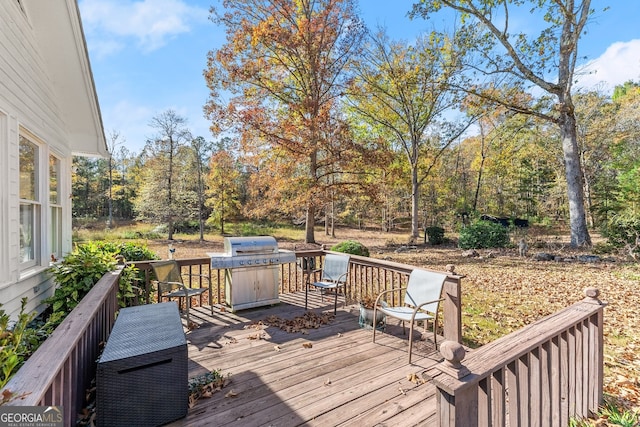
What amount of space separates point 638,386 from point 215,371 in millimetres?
4014

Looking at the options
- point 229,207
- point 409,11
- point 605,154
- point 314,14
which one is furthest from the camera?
point 229,207

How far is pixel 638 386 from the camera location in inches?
109

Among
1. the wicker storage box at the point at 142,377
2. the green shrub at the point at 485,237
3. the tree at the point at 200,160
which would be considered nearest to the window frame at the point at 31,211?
the wicker storage box at the point at 142,377

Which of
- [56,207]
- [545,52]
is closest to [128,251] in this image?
[56,207]

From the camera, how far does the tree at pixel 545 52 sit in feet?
34.2

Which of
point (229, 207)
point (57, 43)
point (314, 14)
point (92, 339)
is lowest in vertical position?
point (92, 339)

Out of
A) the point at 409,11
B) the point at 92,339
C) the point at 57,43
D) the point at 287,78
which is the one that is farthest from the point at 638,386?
the point at 287,78

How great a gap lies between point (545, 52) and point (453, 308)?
1219cm

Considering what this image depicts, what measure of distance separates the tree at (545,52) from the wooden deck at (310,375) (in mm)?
10738

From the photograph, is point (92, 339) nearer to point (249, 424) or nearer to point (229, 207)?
point (249, 424)

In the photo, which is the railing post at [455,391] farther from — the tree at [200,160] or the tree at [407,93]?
the tree at [200,160]

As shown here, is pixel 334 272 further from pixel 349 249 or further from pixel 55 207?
pixel 55 207

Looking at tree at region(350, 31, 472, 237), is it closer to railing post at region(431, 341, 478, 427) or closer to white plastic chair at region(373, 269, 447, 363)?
white plastic chair at region(373, 269, 447, 363)

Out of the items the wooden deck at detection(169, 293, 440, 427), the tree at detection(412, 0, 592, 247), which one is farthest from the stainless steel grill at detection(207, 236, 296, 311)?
the tree at detection(412, 0, 592, 247)
